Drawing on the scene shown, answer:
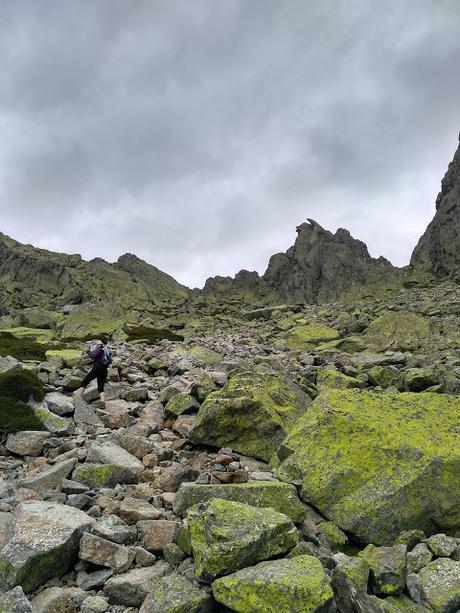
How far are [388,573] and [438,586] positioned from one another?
2.15 ft

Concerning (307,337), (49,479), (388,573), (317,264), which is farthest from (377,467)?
(317,264)

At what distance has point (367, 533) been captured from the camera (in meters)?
7.17

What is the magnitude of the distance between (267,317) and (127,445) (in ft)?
157

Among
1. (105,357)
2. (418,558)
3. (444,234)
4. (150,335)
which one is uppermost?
(444,234)

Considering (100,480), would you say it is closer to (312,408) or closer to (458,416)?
(312,408)

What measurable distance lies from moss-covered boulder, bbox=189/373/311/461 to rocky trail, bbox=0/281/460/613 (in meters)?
0.04

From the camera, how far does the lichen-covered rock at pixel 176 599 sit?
15.7ft

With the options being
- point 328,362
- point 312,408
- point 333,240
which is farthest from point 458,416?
point 333,240

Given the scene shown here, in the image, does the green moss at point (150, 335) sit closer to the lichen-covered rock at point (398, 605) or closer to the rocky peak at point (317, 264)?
the lichen-covered rock at point (398, 605)

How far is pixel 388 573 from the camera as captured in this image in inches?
224

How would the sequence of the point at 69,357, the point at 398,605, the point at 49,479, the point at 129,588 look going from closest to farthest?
1. the point at 129,588
2. the point at 398,605
3. the point at 49,479
4. the point at 69,357

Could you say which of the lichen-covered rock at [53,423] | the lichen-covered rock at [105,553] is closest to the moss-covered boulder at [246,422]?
the lichen-covered rock at [53,423]

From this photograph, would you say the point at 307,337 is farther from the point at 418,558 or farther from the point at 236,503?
the point at 236,503

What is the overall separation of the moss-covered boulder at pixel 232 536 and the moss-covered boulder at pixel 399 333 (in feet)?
70.8
